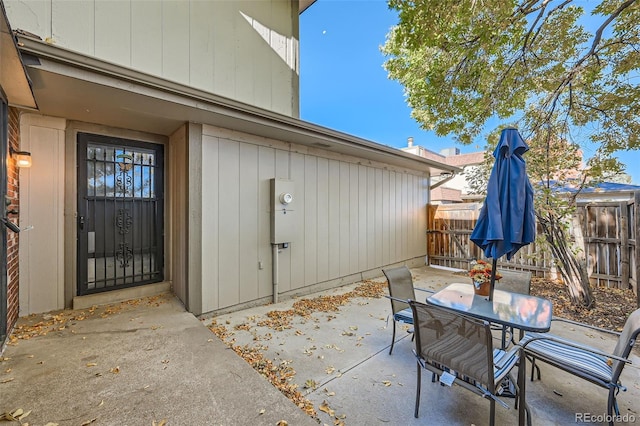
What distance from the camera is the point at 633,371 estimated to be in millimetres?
2641

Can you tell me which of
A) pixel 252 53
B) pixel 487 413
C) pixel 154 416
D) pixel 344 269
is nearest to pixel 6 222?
pixel 154 416

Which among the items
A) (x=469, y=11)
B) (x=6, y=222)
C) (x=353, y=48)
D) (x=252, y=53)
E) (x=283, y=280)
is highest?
(x=353, y=48)

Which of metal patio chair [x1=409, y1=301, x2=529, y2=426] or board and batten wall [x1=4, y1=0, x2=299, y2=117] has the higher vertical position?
board and batten wall [x1=4, y1=0, x2=299, y2=117]

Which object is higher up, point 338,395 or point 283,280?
point 283,280

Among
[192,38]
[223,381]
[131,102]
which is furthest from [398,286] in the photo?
[192,38]

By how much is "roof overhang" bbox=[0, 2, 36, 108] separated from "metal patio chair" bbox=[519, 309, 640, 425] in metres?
4.22

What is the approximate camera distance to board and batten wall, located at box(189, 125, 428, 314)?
392 centimetres

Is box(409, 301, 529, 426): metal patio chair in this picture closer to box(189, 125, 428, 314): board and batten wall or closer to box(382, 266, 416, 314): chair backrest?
box(382, 266, 416, 314): chair backrest

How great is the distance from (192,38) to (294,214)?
3051 mm

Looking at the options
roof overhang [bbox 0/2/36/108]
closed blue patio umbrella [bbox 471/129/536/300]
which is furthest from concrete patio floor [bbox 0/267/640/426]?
roof overhang [bbox 0/2/36/108]

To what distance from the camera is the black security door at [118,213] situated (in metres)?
3.79

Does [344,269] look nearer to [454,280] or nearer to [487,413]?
[454,280]

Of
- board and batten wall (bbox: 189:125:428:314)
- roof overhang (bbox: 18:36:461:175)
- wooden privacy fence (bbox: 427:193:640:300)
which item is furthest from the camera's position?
wooden privacy fence (bbox: 427:193:640:300)

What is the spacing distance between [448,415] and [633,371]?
2.16 m
